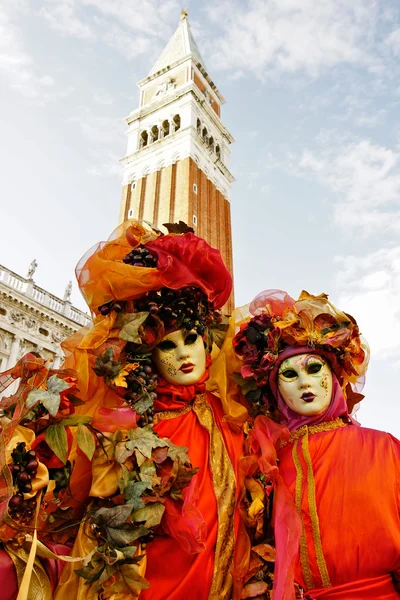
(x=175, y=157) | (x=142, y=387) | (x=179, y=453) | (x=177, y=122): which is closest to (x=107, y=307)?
(x=142, y=387)

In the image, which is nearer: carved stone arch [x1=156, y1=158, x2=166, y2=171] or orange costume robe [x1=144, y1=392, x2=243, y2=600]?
orange costume robe [x1=144, y1=392, x2=243, y2=600]

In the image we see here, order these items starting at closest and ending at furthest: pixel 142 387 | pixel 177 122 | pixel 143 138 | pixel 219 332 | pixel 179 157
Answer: pixel 142 387, pixel 219 332, pixel 179 157, pixel 177 122, pixel 143 138

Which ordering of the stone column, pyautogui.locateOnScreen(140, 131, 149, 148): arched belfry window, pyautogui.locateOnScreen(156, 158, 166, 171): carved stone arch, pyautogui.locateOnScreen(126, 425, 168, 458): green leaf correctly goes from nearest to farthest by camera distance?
pyautogui.locateOnScreen(126, 425, 168, 458): green leaf, the stone column, pyautogui.locateOnScreen(156, 158, 166, 171): carved stone arch, pyautogui.locateOnScreen(140, 131, 149, 148): arched belfry window

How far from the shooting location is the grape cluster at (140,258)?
80.7 inches

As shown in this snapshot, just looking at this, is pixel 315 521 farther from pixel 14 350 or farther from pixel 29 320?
pixel 29 320

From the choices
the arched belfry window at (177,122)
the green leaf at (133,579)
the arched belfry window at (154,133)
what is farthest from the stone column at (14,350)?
the arched belfry window at (177,122)

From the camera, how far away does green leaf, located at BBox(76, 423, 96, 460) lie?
5.34 feet

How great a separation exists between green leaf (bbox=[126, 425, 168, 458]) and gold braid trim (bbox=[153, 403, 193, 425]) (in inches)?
7.6

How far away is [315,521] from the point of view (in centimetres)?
162

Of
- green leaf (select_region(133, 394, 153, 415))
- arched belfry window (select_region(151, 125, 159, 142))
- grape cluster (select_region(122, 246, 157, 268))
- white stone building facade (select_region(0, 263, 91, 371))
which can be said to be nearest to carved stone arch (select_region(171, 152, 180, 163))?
arched belfry window (select_region(151, 125, 159, 142))

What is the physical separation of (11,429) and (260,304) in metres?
1.24

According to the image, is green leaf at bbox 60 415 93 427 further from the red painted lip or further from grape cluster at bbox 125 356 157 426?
the red painted lip

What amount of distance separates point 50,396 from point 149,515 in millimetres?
534

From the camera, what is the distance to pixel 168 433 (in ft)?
6.31
